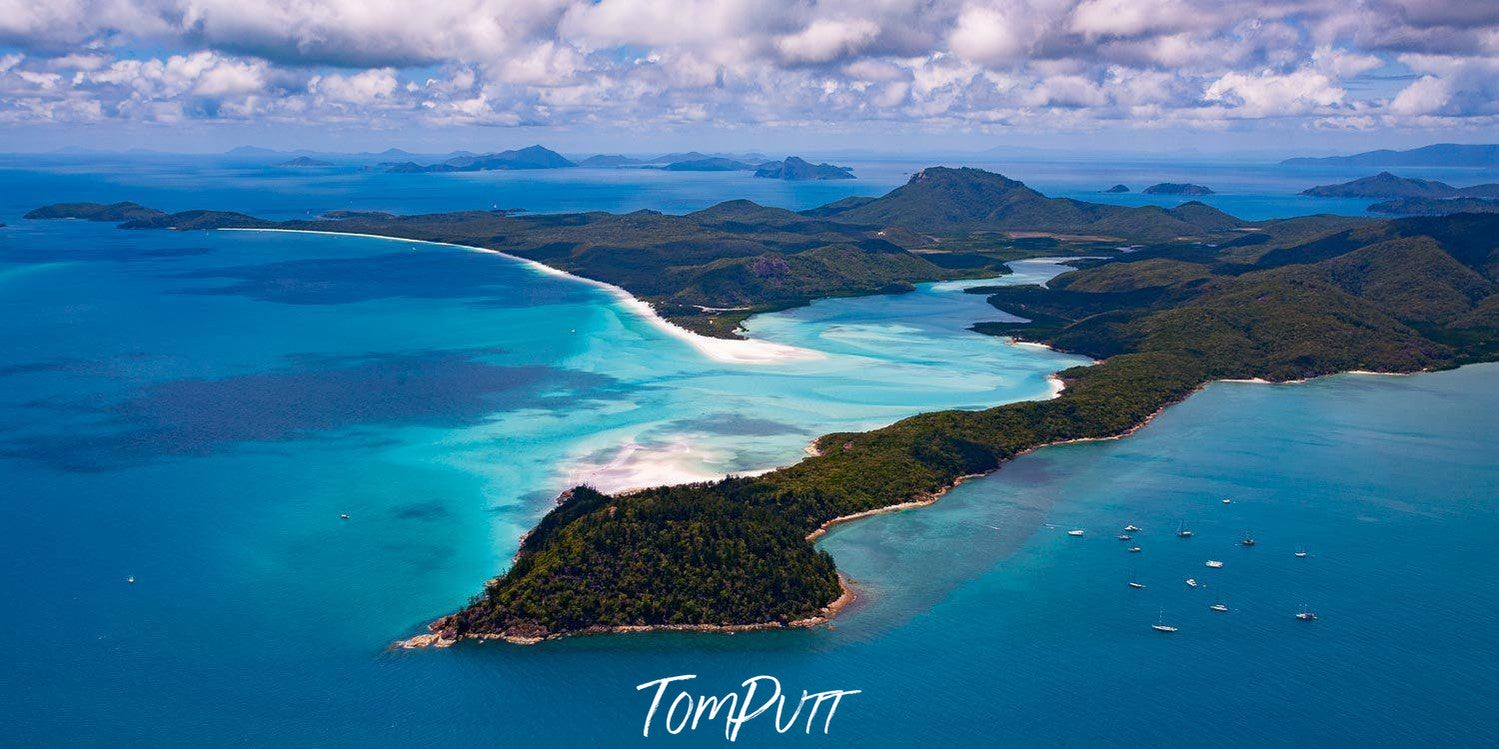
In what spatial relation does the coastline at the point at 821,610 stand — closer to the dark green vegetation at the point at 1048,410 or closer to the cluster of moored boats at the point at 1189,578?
the dark green vegetation at the point at 1048,410

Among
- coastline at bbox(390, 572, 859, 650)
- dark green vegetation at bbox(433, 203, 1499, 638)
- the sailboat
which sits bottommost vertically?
the sailboat

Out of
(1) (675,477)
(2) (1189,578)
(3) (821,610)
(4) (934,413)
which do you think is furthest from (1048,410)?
(3) (821,610)

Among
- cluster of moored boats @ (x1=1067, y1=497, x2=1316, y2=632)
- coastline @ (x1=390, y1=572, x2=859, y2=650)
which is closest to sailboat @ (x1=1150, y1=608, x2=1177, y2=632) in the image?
cluster of moored boats @ (x1=1067, y1=497, x2=1316, y2=632)

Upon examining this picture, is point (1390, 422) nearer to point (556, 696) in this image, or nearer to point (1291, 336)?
point (1291, 336)

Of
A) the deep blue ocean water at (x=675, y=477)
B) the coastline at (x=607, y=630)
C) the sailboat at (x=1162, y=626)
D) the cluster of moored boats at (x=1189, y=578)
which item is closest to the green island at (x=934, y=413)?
the coastline at (x=607, y=630)

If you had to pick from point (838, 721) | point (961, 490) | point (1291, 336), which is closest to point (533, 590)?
point (838, 721)

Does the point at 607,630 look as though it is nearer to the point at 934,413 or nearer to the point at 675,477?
the point at 675,477

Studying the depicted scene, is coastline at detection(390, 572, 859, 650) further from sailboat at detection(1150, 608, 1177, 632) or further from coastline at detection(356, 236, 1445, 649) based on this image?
sailboat at detection(1150, 608, 1177, 632)
